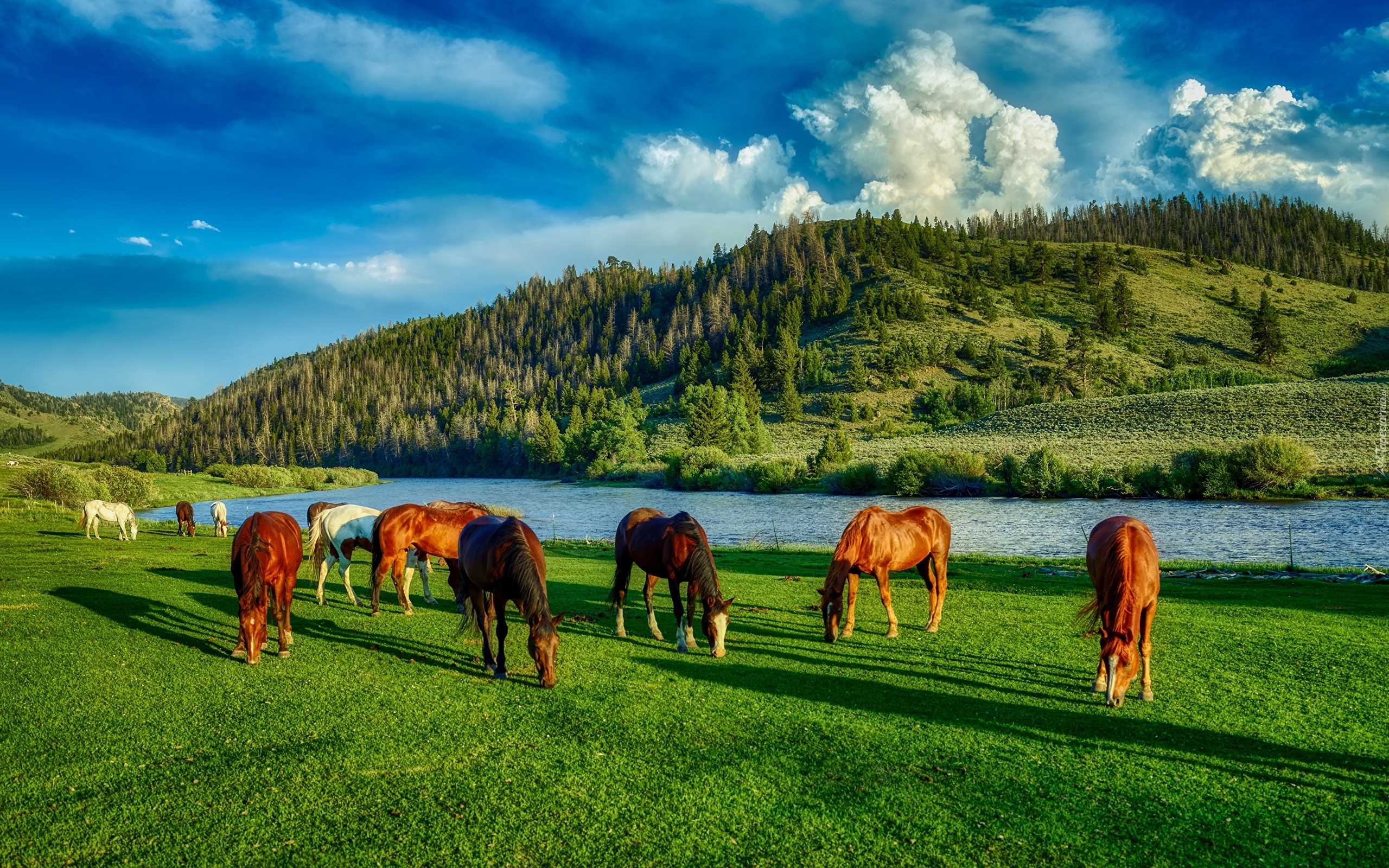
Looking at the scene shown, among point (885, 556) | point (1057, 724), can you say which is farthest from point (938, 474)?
point (1057, 724)

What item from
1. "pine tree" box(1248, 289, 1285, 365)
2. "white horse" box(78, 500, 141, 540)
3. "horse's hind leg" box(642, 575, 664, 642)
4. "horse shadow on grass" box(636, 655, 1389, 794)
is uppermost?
"pine tree" box(1248, 289, 1285, 365)

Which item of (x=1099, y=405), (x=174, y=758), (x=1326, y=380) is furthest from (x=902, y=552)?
(x=1326, y=380)

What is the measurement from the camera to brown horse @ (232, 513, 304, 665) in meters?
8.66

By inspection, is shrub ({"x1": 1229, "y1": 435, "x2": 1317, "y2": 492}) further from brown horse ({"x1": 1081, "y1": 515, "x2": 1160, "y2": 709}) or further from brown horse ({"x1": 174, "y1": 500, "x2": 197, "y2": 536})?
brown horse ({"x1": 174, "y1": 500, "x2": 197, "y2": 536})

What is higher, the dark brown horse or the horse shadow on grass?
the dark brown horse

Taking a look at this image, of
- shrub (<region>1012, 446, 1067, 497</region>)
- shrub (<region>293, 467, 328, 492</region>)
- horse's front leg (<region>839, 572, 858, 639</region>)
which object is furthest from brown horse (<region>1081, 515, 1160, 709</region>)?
shrub (<region>293, 467, 328, 492</region>)

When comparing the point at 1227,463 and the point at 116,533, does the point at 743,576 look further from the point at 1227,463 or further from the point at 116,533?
the point at 1227,463

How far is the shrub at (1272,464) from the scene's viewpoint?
135 feet

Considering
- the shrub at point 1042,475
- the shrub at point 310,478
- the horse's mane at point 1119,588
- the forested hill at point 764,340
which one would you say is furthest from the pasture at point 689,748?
the shrub at point 310,478

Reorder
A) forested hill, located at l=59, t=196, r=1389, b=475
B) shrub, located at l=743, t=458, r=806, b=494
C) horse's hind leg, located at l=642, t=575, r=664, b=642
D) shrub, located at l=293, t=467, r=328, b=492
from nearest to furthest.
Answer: horse's hind leg, located at l=642, t=575, r=664, b=642, shrub, located at l=743, t=458, r=806, b=494, shrub, located at l=293, t=467, r=328, b=492, forested hill, located at l=59, t=196, r=1389, b=475

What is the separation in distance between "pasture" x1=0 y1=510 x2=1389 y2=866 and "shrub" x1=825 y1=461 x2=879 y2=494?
45.0 m

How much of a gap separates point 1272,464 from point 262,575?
51877 millimetres

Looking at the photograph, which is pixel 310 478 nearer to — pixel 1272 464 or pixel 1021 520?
pixel 1021 520

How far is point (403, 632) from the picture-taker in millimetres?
10570
